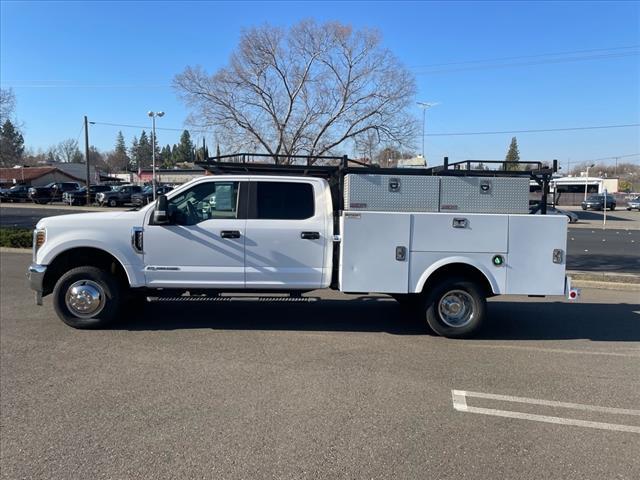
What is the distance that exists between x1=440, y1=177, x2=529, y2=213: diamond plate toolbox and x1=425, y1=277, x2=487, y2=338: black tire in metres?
0.92

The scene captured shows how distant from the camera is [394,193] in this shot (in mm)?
6328

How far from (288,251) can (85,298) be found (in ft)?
8.63

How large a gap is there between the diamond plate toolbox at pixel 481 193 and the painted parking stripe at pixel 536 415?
2.51m

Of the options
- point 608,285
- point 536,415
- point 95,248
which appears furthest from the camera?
point 608,285

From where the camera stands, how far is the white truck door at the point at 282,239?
21.1 feet

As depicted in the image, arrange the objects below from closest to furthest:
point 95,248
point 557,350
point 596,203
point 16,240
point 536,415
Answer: point 536,415, point 557,350, point 95,248, point 16,240, point 596,203

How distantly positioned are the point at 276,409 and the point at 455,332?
3.00 m

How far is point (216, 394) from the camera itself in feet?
14.7

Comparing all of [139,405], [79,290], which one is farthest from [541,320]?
[79,290]

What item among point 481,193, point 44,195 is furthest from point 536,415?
point 44,195

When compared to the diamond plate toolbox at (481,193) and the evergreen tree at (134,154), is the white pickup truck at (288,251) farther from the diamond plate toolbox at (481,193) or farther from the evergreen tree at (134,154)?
the evergreen tree at (134,154)

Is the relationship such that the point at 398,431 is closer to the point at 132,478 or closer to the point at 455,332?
the point at 132,478

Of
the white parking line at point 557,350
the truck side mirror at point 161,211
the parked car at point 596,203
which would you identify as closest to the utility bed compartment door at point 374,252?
the white parking line at point 557,350

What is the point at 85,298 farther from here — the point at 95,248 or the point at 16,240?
the point at 16,240
